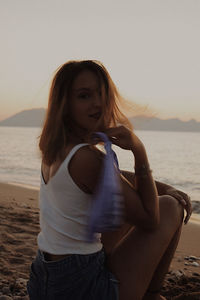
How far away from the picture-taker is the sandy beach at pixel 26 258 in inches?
143

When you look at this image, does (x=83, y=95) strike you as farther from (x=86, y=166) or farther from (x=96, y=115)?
(x=86, y=166)

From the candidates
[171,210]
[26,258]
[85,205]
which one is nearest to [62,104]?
[85,205]

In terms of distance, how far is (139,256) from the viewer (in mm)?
2562

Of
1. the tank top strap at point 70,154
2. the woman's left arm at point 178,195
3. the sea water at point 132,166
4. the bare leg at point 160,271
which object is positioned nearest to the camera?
the tank top strap at point 70,154

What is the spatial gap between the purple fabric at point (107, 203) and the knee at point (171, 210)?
1.86 ft

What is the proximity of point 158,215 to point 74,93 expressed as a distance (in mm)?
884

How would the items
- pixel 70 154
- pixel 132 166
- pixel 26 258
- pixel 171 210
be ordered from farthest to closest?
pixel 132 166, pixel 26 258, pixel 171 210, pixel 70 154

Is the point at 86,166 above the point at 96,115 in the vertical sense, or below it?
below

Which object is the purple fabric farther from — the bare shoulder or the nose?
the nose

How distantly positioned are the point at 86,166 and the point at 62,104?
465 mm

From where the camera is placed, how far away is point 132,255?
2570mm

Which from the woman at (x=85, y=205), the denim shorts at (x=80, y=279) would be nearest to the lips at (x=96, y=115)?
the woman at (x=85, y=205)

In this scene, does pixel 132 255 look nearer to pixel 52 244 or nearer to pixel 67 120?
pixel 52 244

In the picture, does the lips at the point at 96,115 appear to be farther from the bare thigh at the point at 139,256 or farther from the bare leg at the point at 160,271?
the bare leg at the point at 160,271
